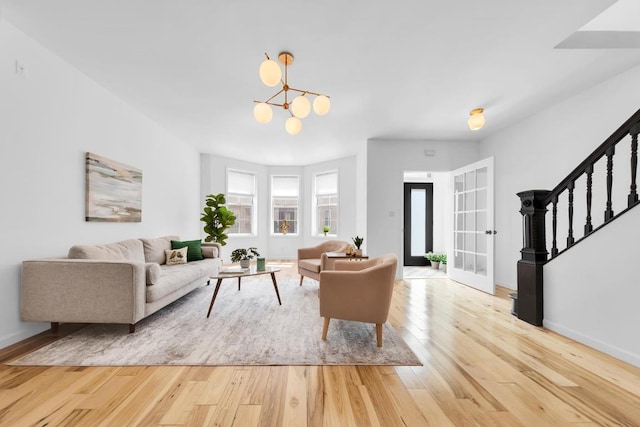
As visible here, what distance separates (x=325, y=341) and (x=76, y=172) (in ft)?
10.5

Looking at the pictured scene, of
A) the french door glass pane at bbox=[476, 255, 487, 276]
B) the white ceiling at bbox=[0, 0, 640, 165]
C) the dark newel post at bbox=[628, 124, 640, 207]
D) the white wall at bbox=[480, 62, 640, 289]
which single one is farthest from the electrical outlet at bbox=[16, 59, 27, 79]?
the white wall at bbox=[480, 62, 640, 289]

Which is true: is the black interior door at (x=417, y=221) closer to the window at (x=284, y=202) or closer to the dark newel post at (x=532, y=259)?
the window at (x=284, y=202)

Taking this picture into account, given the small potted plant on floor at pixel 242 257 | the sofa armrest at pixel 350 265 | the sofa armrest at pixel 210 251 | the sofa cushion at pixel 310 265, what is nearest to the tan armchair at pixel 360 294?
the sofa armrest at pixel 350 265

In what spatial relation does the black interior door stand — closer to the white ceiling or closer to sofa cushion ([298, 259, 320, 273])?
the white ceiling

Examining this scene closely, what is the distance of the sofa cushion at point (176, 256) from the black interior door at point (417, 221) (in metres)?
4.99

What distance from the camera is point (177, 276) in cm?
327

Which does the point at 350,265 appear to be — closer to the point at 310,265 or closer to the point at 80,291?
the point at 310,265

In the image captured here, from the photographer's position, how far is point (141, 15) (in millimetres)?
2166

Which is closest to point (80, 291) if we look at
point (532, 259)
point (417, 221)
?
point (532, 259)

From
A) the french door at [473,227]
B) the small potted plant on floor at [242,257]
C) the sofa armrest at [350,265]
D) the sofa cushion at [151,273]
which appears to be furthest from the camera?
the french door at [473,227]

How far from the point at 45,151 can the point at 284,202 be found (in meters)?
5.29

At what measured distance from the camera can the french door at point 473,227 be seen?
4168 mm

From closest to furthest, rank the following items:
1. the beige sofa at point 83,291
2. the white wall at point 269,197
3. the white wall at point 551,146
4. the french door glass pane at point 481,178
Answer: the beige sofa at point 83,291 < the white wall at point 551,146 < the french door glass pane at point 481,178 < the white wall at point 269,197

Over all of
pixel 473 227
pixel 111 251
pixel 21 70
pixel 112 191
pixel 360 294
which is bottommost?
pixel 360 294
